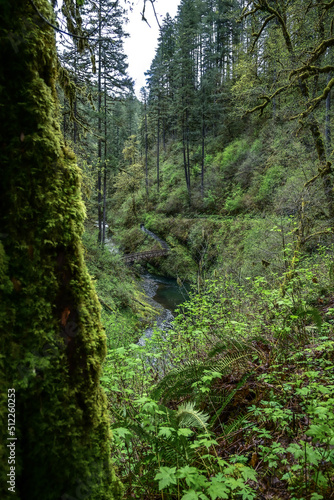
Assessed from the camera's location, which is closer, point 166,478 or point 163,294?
point 166,478

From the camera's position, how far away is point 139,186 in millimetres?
32188

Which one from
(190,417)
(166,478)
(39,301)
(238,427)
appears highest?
(39,301)

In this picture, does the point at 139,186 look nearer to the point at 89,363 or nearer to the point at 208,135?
the point at 208,135

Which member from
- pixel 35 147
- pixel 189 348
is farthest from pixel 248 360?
pixel 35 147

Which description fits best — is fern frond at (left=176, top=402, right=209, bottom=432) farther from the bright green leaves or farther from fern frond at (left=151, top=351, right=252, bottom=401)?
fern frond at (left=151, top=351, right=252, bottom=401)

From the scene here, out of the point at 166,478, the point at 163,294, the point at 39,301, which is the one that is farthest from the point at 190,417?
the point at 163,294

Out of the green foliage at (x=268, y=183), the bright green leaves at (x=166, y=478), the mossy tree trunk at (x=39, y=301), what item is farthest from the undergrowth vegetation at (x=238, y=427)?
the green foliage at (x=268, y=183)

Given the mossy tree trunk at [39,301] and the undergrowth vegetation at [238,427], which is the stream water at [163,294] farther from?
the mossy tree trunk at [39,301]

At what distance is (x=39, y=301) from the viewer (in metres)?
1.21

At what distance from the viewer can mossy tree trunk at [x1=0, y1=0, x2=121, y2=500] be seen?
1149 millimetres

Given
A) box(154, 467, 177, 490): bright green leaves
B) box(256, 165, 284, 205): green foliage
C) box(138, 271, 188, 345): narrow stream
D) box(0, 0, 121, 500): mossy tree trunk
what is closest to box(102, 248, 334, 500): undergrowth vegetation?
box(154, 467, 177, 490): bright green leaves

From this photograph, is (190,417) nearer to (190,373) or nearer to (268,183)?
(190,373)

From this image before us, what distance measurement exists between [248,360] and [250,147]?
22969 mm

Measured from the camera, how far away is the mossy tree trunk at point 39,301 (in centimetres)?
115
